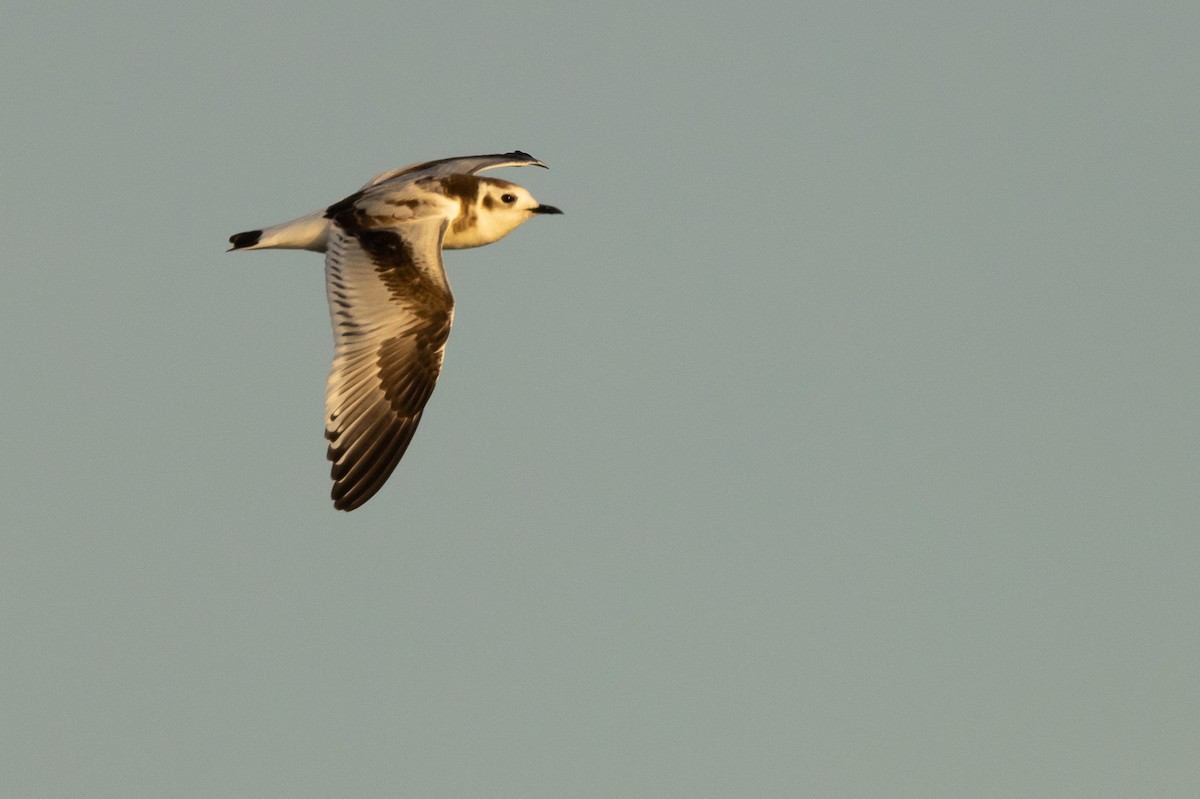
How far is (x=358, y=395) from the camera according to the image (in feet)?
106

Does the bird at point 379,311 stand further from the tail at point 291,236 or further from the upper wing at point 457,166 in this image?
the upper wing at point 457,166

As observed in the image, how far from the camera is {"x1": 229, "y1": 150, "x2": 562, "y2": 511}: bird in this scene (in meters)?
32.2

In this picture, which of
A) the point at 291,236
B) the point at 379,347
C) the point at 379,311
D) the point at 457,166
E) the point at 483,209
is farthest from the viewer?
the point at 457,166

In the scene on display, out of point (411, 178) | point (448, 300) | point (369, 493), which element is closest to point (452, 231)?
point (411, 178)

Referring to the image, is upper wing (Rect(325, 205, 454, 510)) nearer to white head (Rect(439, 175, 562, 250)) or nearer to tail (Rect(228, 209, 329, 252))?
tail (Rect(228, 209, 329, 252))

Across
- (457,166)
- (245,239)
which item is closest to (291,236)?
(245,239)

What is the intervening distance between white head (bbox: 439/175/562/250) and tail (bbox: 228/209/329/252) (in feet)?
6.51

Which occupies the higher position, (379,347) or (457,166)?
(457,166)

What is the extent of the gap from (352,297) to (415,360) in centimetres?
138

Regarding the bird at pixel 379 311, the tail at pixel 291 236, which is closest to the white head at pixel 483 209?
the bird at pixel 379 311

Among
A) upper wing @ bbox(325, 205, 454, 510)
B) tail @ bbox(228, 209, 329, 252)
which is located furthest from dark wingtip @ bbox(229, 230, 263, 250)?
upper wing @ bbox(325, 205, 454, 510)

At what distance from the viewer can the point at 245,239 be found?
1443 inches

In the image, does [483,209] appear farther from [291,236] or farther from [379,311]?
[379,311]

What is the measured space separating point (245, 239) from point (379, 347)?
490cm
